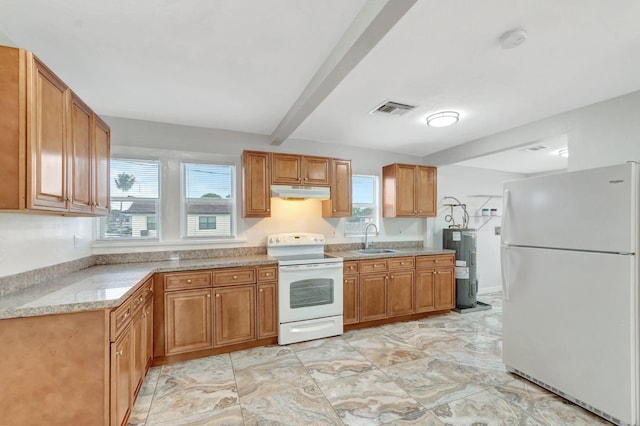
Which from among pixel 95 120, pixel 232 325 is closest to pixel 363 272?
pixel 232 325

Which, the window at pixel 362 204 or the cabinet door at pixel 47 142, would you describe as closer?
the cabinet door at pixel 47 142

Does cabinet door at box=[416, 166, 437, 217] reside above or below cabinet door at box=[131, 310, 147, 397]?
above

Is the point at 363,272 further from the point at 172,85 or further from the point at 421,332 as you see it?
the point at 172,85

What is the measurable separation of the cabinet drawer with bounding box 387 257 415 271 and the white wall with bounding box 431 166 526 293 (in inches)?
53.9

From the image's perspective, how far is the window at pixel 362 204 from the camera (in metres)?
4.52

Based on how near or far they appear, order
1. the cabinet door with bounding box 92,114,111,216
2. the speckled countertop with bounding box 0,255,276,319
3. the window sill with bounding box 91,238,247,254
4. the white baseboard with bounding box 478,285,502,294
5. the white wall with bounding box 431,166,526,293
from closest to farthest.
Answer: the speckled countertop with bounding box 0,255,276,319 < the cabinet door with bounding box 92,114,111,216 < the window sill with bounding box 91,238,247,254 < the white wall with bounding box 431,166,526,293 < the white baseboard with bounding box 478,285,502,294

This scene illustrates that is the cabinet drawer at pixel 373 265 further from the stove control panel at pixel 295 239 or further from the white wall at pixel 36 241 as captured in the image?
the white wall at pixel 36 241

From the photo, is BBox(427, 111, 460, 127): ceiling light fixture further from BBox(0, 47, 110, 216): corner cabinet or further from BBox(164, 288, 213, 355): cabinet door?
BBox(0, 47, 110, 216): corner cabinet

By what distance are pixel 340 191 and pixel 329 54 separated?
2193 millimetres

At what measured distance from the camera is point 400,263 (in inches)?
159

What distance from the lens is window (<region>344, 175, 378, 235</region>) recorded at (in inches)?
178

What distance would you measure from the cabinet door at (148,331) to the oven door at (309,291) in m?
1.28

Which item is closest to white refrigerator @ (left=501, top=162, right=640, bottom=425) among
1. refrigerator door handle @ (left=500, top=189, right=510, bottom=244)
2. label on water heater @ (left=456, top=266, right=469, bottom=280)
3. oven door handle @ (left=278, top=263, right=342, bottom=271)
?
refrigerator door handle @ (left=500, top=189, right=510, bottom=244)

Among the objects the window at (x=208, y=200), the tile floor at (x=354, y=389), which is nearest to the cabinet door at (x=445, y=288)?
the tile floor at (x=354, y=389)
